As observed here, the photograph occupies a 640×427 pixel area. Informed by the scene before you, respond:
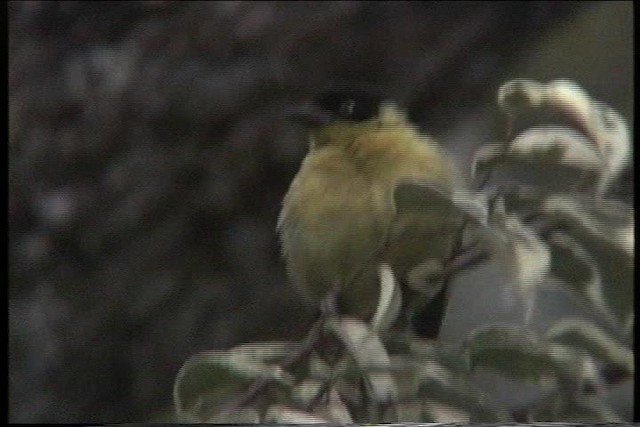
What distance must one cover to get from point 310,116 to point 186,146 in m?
0.18

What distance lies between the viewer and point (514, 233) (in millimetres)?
837

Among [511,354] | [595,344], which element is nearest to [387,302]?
[511,354]

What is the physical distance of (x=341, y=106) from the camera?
0.85 m

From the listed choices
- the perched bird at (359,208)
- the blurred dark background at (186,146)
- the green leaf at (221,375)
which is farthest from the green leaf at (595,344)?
the green leaf at (221,375)

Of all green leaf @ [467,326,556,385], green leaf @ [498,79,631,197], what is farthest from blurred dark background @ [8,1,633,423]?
green leaf @ [467,326,556,385]

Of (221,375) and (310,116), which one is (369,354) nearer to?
(221,375)

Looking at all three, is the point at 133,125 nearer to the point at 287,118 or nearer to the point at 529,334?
the point at 287,118

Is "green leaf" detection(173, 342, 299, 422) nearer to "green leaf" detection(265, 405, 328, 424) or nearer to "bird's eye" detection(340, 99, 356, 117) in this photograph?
"green leaf" detection(265, 405, 328, 424)

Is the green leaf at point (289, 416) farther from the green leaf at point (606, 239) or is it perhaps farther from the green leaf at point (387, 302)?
the green leaf at point (606, 239)

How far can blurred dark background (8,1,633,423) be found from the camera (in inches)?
33.1

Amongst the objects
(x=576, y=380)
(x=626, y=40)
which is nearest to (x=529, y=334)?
(x=576, y=380)

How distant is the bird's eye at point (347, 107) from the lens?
849 millimetres

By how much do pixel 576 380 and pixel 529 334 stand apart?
0.30ft

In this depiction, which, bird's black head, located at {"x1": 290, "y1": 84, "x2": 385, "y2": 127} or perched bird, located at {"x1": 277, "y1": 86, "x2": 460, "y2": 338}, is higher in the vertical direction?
bird's black head, located at {"x1": 290, "y1": 84, "x2": 385, "y2": 127}
